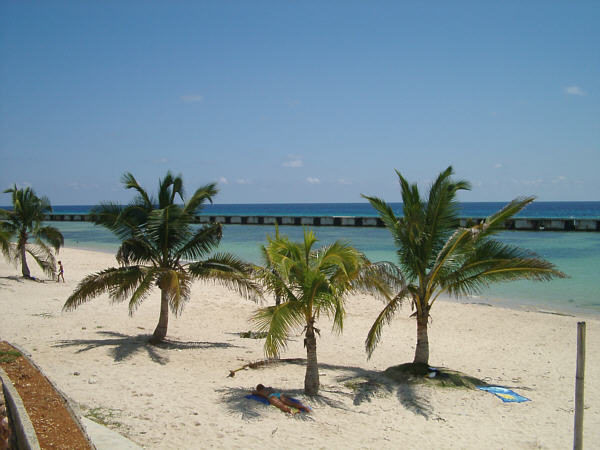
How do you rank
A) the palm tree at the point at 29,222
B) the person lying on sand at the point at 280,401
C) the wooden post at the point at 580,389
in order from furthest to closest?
the palm tree at the point at 29,222 → the person lying on sand at the point at 280,401 → the wooden post at the point at 580,389

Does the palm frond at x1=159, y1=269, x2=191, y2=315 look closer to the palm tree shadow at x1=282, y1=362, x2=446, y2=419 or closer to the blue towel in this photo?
the palm tree shadow at x1=282, y1=362, x2=446, y2=419

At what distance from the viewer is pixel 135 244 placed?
10562mm

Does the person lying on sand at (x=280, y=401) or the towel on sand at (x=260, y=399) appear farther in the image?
the towel on sand at (x=260, y=399)

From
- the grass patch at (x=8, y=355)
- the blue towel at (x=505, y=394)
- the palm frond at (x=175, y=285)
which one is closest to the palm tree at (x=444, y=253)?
the blue towel at (x=505, y=394)

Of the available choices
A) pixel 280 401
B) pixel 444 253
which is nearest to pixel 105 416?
pixel 280 401

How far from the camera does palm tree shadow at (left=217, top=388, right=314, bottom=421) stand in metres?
7.09

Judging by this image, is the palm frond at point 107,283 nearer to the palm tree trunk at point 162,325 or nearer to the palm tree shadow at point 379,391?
the palm tree trunk at point 162,325

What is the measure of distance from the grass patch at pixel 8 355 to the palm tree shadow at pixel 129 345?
192 centimetres

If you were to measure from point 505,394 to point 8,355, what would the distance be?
813cm

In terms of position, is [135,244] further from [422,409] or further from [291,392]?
[422,409]

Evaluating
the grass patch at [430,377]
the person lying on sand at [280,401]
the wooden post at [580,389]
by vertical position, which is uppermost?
the wooden post at [580,389]

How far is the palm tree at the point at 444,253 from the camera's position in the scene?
9.02 meters

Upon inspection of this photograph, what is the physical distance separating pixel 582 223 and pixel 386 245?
23.6 meters

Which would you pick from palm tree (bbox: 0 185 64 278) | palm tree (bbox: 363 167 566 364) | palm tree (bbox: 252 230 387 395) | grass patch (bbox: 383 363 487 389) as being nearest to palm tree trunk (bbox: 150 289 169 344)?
palm tree (bbox: 252 230 387 395)
